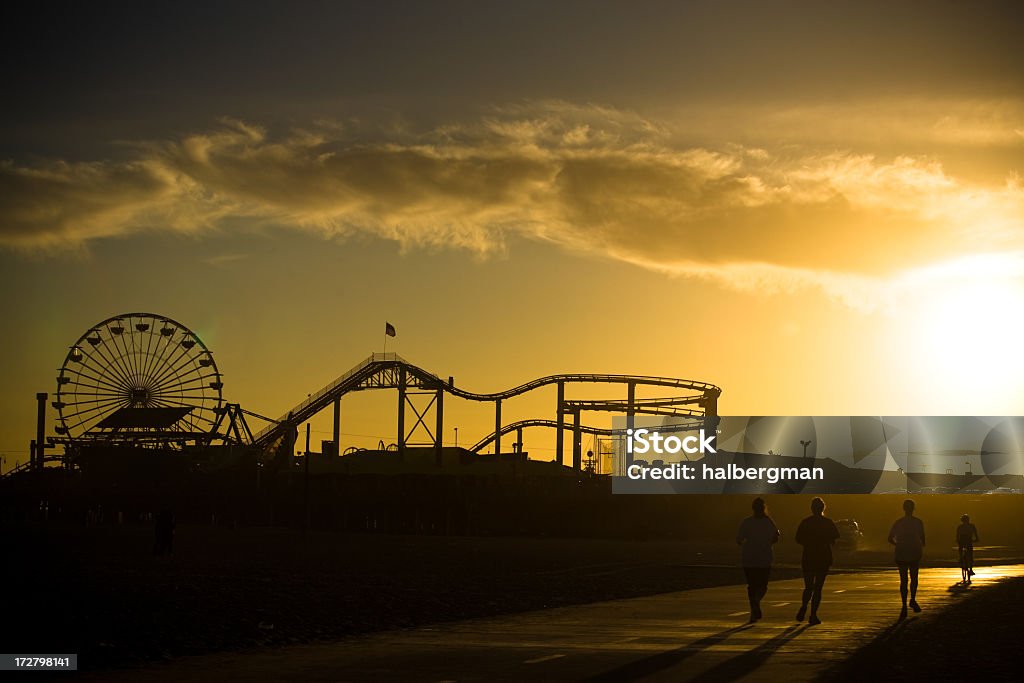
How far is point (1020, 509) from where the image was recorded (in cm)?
9750

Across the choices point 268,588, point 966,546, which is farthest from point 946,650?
point 966,546

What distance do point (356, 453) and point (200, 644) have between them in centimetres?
9756

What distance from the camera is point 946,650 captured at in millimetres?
14398

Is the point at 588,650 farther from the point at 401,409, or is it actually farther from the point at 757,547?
the point at 401,409

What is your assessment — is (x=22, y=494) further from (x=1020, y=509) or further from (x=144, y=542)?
(x=1020, y=509)

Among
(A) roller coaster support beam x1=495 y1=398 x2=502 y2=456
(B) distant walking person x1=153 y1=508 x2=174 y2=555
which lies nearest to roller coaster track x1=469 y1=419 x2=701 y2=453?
(A) roller coaster support beam x1=495 y1=398 x2=502 y2=456

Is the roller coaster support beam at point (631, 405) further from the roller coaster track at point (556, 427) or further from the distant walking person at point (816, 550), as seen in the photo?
the distant walking person at point (816, 550)

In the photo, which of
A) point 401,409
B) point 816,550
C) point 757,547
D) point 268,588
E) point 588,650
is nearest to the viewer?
point 588,650

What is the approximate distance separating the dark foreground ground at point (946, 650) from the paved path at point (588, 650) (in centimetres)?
33

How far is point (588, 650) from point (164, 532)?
88.3 ft

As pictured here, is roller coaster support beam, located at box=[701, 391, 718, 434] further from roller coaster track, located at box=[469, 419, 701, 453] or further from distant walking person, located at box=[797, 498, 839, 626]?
distant walking person, located at box=[797, 498, 839, 626]

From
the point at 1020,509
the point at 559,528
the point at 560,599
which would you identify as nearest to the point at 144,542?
the point at 560,599

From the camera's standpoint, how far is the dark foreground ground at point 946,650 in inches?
480

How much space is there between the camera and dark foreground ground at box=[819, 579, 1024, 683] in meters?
12.2
